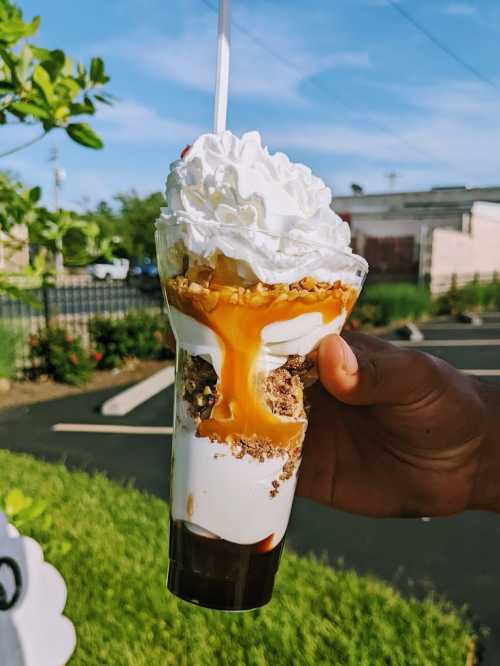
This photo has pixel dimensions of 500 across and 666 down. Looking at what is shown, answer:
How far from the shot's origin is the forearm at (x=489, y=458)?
226 cm

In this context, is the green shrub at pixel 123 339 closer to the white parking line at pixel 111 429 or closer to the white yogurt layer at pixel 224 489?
the white parking line at pixel 111 429

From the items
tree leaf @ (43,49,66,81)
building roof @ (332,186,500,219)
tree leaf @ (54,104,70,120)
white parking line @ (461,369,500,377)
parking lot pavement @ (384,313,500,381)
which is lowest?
white parking line @ (461,369,500,377)

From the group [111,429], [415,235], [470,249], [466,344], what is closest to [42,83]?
[111,429]

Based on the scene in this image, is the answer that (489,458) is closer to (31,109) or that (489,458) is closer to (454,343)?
(31,109)

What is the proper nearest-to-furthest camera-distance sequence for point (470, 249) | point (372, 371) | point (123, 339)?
point (372, 371), point (123, 339), point (470, 249)

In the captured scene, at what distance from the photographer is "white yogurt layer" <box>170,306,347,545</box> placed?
1.38 m

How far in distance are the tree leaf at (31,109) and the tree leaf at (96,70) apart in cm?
38

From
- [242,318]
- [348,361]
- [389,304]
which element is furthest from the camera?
[389,304]

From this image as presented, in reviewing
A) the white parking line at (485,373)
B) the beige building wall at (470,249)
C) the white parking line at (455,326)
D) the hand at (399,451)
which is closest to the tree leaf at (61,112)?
the hand at (399,451)

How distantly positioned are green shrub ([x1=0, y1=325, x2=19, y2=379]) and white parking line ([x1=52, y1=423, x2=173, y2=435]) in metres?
2.30

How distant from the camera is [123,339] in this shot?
11.0 meters

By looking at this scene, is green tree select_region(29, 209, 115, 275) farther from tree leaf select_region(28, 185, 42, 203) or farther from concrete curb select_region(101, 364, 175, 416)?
concrete curb select_region(101, 364, 175, 416)

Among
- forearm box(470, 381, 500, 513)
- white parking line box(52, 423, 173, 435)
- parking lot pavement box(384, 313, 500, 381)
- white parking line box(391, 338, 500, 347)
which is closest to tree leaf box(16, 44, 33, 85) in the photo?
forearm box(470, 381, 500, 513)

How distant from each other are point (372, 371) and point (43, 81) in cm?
166
